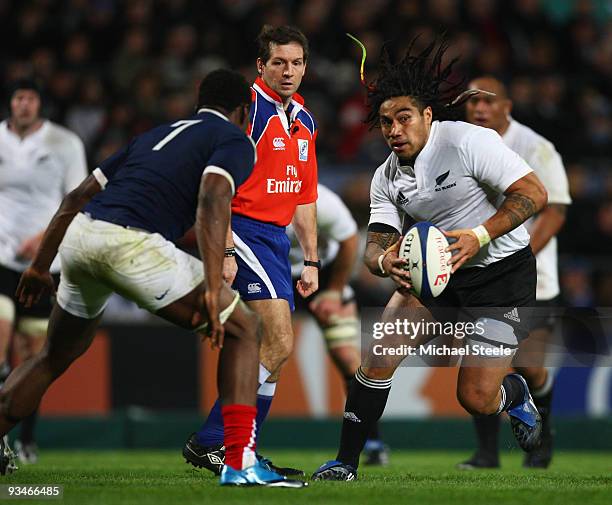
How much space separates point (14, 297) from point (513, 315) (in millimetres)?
4004

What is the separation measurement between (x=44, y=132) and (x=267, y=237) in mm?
3195

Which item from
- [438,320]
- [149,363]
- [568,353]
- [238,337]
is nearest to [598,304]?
[568,353]

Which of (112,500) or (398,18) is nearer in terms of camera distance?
(112,500)

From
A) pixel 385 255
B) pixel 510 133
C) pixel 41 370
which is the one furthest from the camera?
pixel 510 133

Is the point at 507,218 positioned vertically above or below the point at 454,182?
below

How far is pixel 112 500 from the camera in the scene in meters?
5.23

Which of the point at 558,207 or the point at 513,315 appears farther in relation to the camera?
the point at 558,207

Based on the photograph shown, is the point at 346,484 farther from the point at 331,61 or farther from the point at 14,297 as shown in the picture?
the point at 331,61

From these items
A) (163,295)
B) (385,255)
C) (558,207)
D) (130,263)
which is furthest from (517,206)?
(558,207)

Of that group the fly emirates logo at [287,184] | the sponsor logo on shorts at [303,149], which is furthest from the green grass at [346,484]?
the sponsor logo on shorts at [303,149]

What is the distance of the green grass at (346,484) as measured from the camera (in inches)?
209

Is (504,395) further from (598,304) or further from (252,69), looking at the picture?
(252,69)

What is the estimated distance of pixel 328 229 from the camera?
918cm

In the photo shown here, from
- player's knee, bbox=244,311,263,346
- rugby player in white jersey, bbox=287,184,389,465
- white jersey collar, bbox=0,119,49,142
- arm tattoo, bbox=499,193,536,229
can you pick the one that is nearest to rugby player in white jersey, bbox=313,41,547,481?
arm tattoo, bbox=499,193,536,229
